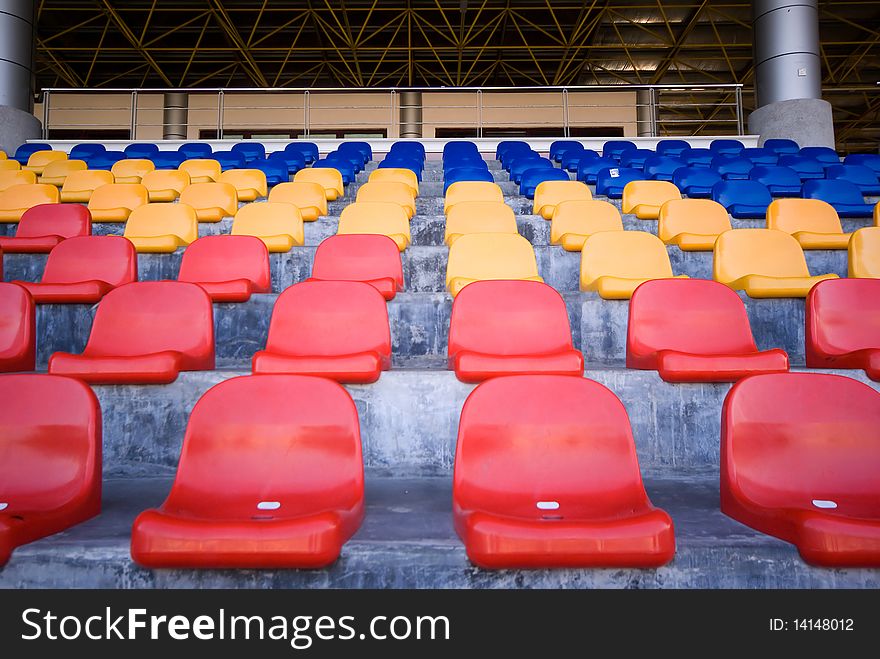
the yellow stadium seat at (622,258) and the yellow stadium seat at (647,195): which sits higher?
the yellow stadium seat at (647,195)

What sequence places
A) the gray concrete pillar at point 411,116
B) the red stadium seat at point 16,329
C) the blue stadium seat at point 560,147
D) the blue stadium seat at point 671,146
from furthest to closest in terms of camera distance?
the gray concrete pillar at point 411,116 < the blue stadium seat at point 560,147 < the blue stadium seat at point 671,146 < the red stadium seat at point 16,329

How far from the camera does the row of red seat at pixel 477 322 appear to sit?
7.31 ft

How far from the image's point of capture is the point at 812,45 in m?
6.81

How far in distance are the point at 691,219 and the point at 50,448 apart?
3.23m

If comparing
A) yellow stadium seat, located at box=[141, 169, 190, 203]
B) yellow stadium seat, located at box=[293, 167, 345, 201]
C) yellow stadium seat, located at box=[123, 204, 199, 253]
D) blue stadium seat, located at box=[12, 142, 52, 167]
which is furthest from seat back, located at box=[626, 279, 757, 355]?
blue stadium seat, located at box=[12, 142, 52, 167]

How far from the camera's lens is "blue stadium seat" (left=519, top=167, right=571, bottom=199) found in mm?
4934

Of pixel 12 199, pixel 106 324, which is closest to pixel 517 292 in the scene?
pixel 106 324

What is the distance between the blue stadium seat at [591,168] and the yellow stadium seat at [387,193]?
1869 mm

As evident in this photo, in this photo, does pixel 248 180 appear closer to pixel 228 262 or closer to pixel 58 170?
pixel 58 170

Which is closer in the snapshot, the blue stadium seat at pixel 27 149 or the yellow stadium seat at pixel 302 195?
the yellow stadium seat at pixel 302 195

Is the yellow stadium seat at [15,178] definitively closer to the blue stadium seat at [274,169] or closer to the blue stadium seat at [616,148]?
the blue stadium seat at [274,169]

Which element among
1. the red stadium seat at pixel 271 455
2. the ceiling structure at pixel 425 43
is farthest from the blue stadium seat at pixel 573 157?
the ceiling structure at pixel 425 43

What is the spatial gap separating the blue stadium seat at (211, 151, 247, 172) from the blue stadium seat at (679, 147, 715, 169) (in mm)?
4055

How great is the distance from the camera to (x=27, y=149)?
652cm
